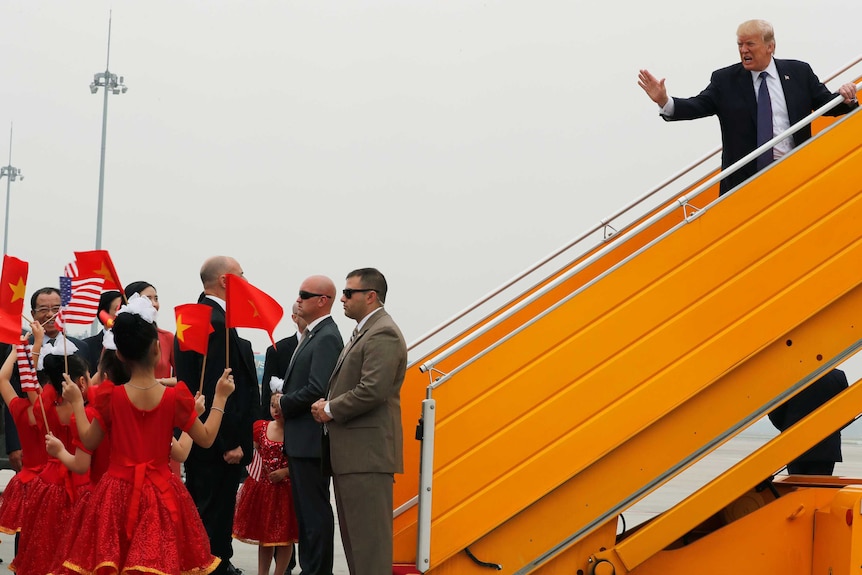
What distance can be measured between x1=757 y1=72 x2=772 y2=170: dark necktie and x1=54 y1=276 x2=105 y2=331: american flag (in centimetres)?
346

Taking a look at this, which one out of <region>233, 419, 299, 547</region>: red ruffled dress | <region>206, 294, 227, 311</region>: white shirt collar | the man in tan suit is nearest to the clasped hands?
the man in tan suit

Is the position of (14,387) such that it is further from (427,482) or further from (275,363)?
(427,482)

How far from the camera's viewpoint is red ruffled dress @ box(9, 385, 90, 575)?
5828mm

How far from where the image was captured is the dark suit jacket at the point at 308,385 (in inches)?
253

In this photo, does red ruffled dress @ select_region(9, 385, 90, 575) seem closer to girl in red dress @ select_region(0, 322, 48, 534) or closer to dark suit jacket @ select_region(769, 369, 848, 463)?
girl in red dress @ select_region(0, 322, 48, 534)

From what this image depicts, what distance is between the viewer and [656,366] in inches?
199

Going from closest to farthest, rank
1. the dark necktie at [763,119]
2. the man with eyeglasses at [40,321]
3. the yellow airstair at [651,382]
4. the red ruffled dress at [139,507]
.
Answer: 1. the red ruffled dress at [139,507]
2. the yellow airstair at [651,382]
3. the dark necktie at [763,119]
4. the man with eyeglasses at [40,321]

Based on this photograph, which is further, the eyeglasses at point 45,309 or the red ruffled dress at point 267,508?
the eyeglasses at point 45,309

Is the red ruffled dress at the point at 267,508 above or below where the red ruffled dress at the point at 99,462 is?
below

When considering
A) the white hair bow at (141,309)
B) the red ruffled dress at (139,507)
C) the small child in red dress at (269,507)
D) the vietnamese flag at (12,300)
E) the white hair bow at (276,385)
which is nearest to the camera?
the red ruffled dress at (139,507)

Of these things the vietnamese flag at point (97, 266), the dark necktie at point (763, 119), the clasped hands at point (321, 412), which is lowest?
the clasped hands at point (321, 412)

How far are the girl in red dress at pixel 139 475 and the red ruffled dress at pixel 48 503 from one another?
946 mm

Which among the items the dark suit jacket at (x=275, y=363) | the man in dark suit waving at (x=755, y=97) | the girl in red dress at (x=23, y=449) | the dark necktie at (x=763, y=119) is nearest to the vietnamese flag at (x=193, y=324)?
the girl in red dress at (x=23, y=449)

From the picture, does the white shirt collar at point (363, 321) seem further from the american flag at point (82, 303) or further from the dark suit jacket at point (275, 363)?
the dark suit jacket at point (275, 363)
